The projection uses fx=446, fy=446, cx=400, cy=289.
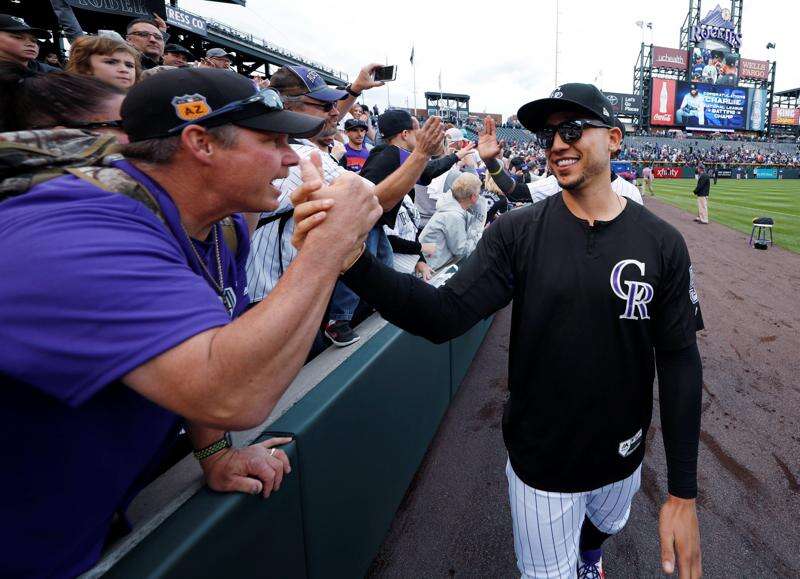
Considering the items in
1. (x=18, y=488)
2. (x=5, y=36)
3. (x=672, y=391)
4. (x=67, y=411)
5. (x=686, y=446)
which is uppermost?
(x=5, y=36)

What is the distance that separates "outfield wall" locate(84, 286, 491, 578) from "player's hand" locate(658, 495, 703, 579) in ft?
4.31

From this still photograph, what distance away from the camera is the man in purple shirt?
81 centimetres

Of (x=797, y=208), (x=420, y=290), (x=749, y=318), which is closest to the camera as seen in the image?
(x=420, y=290)

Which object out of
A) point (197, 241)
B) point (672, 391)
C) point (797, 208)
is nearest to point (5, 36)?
point (197, 241)

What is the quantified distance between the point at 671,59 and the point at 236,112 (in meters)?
66.2

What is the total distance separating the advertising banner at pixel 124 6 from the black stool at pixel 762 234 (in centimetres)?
2131

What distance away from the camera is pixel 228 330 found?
89 centimetres

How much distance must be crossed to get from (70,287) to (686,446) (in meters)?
2.02

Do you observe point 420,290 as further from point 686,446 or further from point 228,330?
point 686,446

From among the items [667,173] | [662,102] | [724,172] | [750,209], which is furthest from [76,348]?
[662,102]

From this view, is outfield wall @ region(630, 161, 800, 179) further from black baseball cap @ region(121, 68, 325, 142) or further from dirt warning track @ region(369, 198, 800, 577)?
black baseball cap @ region(121, 68, 325, 142)

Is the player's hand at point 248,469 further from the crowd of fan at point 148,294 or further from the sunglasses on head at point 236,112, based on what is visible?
the sunglasses on head at point 236,112

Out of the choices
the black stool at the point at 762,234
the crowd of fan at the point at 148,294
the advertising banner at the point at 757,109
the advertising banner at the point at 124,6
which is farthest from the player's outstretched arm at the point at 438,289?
the advertising banner at the point at 757,109

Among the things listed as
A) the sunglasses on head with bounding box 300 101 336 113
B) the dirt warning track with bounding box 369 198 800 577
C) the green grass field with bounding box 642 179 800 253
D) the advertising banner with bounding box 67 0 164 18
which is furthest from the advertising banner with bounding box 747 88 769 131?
the sunglasses on head with bounding box 300 101 336 113
